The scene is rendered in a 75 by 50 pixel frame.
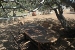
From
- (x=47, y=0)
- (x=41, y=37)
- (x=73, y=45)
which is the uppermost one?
(x=47, y=0)

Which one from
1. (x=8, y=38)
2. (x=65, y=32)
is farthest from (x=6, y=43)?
(x=65, y=32)

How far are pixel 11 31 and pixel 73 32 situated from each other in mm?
3786

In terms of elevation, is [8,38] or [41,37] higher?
[41,37]

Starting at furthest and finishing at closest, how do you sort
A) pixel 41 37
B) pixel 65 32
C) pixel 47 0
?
1. pixel 65 32
2. pixel 47 0
3. pixel 41 37

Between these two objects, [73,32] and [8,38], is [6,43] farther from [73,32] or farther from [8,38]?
[73,32]

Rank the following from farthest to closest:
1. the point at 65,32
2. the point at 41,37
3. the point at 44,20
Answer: the point at 44,20
the point at 65,32
the point at 41,37

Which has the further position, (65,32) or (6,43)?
(65,32)

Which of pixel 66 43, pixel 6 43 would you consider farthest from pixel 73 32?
pixel 6 43

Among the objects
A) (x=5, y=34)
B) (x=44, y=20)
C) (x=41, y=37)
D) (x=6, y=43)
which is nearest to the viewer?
(x=41, y=37)

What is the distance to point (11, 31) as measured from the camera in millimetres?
10273

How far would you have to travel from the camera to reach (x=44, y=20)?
1191 cm

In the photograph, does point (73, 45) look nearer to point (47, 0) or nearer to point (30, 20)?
point (47, 0)

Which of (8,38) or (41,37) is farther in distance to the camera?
(8,38)

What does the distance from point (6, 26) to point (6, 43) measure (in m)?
3.22
